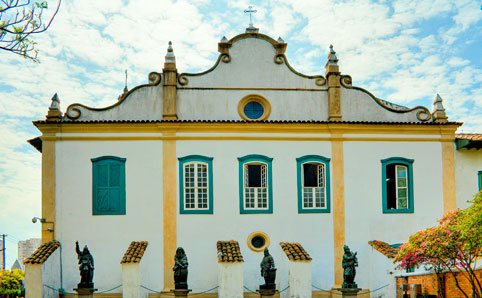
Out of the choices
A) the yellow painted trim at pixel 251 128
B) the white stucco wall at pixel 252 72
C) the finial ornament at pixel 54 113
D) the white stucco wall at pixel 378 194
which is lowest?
the white stucco wall at pixel 378 194

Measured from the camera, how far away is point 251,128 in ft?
57.9

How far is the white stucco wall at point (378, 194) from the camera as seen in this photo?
17672 millimetres

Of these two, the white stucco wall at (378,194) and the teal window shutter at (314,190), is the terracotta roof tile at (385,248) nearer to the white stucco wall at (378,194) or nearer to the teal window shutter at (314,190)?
the white stucco wall at (378,194)

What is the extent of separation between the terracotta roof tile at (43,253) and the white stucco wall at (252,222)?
425 centimetres

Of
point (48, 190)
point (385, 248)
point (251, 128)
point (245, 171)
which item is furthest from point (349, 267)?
point (48, 190)

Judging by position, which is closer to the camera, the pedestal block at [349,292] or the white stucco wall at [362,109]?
the pedestal block at [349,292]

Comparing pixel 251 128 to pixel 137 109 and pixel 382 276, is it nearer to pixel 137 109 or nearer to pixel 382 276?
pixel 137 109

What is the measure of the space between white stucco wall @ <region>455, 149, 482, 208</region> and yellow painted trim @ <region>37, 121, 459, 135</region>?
109 cm

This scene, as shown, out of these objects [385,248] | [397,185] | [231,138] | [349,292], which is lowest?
[349,292]

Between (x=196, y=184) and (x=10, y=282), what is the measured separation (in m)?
21.5

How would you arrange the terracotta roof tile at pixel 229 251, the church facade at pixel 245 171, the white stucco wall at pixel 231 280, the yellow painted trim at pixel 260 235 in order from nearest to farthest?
the white stucco wall at pixel 231 280, the terracotta roof tile at pixel 229 251, the church facade at pixel 245 171, the yellow painted trim at pixel 260 235

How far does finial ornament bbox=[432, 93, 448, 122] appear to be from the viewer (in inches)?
725

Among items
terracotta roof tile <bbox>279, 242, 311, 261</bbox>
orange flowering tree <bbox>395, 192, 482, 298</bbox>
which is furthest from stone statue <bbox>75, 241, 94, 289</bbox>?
orange flowering tree <bbox>395, 192, 482, 298</bbox>

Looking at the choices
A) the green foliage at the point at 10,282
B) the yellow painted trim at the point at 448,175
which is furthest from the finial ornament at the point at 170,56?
the green foliage at the point at 10,282
